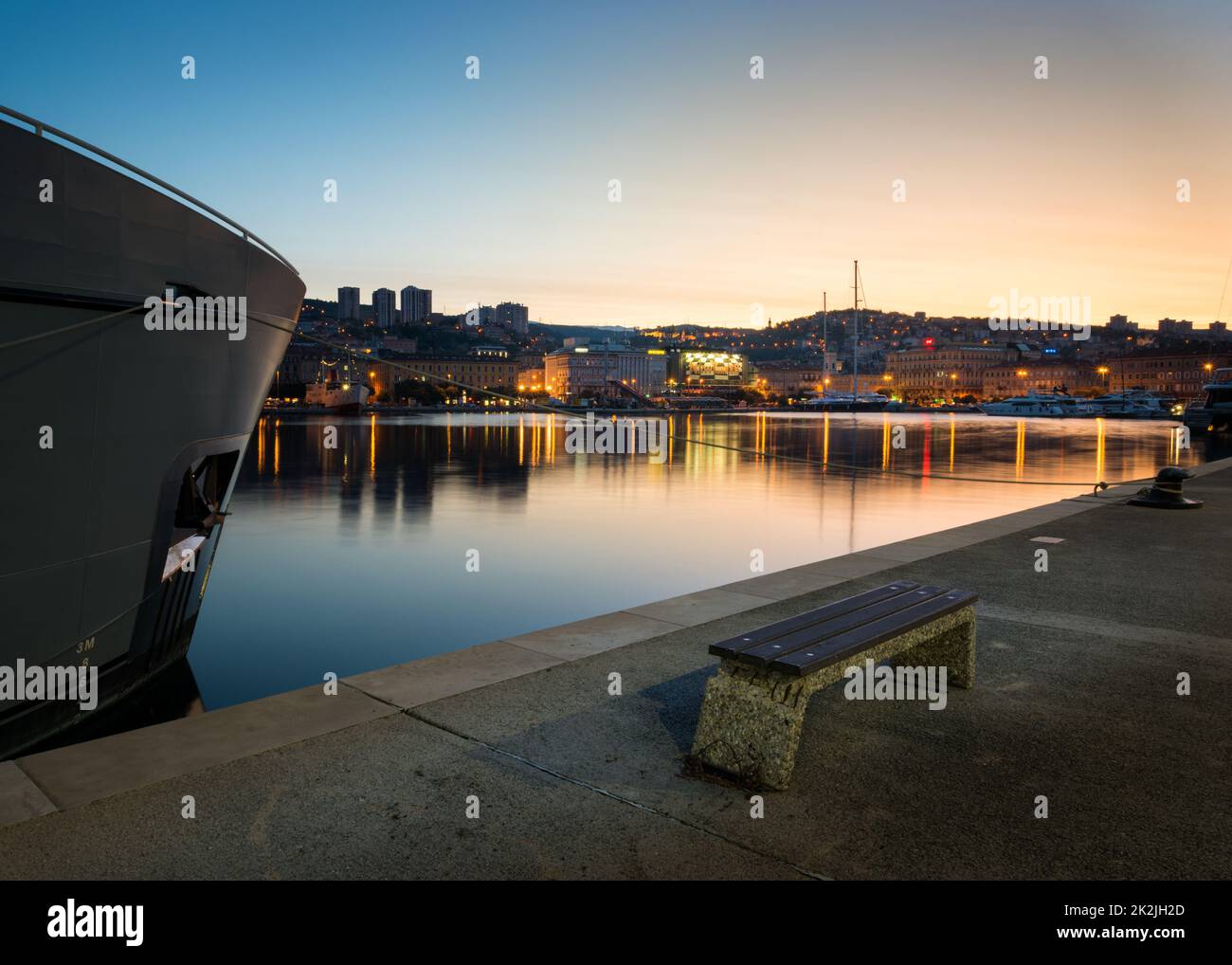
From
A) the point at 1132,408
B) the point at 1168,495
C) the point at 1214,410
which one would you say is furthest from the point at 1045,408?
the point at 1168,495

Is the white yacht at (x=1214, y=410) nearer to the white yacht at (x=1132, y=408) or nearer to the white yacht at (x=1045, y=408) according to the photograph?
the white yacht at (x=1132, y=408)

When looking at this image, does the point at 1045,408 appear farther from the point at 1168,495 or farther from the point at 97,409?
the point at 97,409

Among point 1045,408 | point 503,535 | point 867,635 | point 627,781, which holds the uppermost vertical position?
point 1045,408

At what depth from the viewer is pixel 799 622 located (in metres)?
→ 4.57

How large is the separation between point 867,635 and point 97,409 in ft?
17.3

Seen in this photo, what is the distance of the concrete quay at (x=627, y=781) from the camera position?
3424 mm

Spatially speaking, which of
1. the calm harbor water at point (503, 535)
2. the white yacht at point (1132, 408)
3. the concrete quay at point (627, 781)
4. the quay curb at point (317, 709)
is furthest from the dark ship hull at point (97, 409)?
the white yacht at point (1132, 408)

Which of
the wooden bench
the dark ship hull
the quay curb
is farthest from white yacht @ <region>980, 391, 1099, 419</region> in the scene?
the wooden bench

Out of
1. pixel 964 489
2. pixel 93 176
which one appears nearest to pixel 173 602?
pixel 93 176

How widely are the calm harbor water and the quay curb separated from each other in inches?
167

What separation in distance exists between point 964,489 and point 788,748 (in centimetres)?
2649

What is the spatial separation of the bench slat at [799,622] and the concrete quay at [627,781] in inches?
24.7

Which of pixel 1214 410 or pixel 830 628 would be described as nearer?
pixel 830 628
